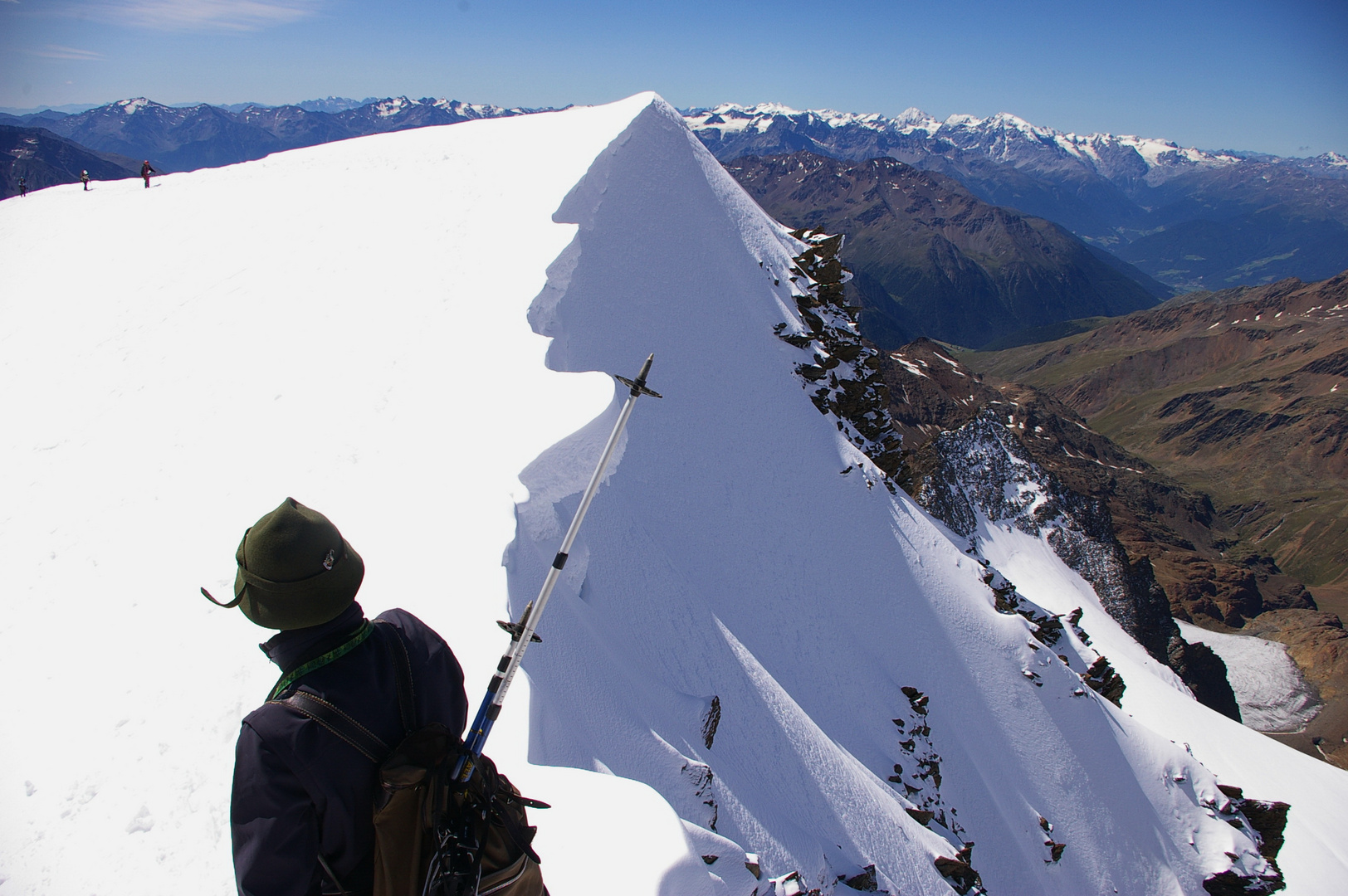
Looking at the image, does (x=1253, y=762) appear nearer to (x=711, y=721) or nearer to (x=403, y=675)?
(x=711, y=721)

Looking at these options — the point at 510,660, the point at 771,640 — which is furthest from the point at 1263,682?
the point at 510,660

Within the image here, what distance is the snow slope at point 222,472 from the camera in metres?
6.99

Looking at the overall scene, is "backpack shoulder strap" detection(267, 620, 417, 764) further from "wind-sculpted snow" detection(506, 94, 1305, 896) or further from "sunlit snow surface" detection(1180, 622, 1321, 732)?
"sunlit snow surface" detection(1180, 622, 1321, 732)

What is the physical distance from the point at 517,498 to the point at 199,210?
24308mm

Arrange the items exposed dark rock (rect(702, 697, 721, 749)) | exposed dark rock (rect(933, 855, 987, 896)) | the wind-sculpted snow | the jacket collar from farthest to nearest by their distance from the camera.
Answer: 1. exposed dark rock (rect(933, 855, 987, 896))
2. exposed dark rock (rect(702, 697, 721, 749))
3. the wind-sculpted snow
4. the jacket collar

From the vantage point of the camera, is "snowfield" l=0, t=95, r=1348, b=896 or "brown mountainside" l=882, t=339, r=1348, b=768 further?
"brown mountainside" l=882, t=339, r=1348, b=768

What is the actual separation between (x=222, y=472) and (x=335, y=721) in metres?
10.6

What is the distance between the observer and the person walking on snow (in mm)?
3012

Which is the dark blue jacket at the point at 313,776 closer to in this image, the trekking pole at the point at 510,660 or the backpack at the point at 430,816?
the backpack at the point at 430,816

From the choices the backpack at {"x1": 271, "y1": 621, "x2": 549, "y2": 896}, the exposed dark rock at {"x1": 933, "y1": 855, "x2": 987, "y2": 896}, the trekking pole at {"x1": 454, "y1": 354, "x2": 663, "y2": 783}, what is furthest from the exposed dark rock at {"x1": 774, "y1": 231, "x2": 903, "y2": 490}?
the backpack at {"x1": 271, "y1": 621, "x2": 549, "y2": 896}

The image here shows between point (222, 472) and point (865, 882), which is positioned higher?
point (222, 472)

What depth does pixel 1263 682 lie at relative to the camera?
85.4 meters

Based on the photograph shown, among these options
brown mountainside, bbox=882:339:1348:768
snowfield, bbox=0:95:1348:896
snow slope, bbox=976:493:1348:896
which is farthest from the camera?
brown mountainside, bbox=882:339:1348:768

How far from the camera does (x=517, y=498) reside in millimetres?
10570
